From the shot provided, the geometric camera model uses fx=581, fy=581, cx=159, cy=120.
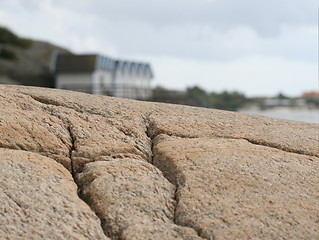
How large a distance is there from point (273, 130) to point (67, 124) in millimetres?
2776

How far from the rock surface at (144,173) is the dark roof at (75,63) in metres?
42.1

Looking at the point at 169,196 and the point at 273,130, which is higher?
the point at 273,130

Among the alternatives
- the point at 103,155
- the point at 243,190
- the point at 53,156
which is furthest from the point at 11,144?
the point at 243,190

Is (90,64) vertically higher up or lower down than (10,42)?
lower down

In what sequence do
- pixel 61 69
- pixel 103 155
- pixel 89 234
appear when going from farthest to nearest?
1. pixel 61 69
2. pixel 103 155
3. pixel 89 234

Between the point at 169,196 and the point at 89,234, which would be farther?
the point at 169,196

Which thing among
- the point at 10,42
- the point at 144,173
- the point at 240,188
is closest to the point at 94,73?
the point at 10,42

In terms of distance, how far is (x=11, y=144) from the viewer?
6.59 meters

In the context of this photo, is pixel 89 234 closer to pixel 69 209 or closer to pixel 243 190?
pixel 69 209

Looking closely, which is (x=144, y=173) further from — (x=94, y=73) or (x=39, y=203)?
(x=94, y=73)

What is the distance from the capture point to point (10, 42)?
200ft

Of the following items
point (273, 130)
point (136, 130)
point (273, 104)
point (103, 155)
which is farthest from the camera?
point (273, 104)

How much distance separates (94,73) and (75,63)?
8.07ft

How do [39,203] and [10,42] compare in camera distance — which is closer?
[39,203]
